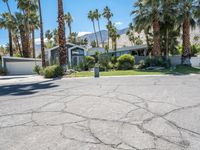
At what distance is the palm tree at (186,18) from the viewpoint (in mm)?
26578

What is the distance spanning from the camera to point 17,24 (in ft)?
125

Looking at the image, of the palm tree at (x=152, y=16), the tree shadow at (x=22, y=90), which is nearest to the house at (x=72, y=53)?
the palm tree at (x=152, y=16)

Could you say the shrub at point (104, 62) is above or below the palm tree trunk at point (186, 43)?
below

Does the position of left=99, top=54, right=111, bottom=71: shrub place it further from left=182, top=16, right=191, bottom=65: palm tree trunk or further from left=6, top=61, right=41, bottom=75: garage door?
left=6, top=61, right=41, bottom=75: garage door

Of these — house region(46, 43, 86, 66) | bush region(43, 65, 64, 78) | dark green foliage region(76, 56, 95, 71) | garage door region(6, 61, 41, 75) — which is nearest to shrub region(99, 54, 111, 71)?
dark green foliage region(76, 56, 95, 71)

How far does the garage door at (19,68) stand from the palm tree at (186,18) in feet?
72.9

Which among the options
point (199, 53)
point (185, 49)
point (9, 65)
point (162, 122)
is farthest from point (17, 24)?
point (162, 122)

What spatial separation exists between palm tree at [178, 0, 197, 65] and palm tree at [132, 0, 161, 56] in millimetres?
2839

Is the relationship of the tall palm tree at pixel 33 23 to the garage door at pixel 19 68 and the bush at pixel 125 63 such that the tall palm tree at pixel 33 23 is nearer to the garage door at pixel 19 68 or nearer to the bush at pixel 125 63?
the garage door at pixel 19 68

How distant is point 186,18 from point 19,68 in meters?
24.2

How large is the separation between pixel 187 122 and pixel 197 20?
2617 cm

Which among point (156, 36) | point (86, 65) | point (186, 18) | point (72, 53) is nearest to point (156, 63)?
point (156, 36)

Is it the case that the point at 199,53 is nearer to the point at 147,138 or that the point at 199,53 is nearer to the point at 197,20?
the point at 197,20

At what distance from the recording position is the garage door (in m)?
32.4
